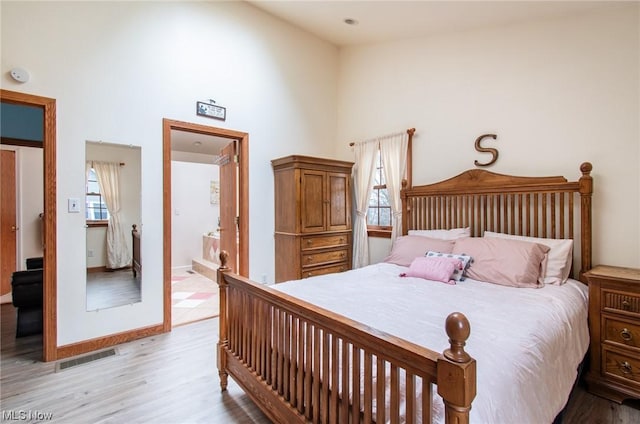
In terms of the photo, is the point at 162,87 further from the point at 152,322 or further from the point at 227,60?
the point at 152,322

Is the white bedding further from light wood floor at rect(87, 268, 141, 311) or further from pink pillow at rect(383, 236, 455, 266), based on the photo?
light wood floor at rect(87, 268, 141, 311)

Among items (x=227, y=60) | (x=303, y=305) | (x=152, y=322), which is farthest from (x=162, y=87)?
(x=303, y=305)

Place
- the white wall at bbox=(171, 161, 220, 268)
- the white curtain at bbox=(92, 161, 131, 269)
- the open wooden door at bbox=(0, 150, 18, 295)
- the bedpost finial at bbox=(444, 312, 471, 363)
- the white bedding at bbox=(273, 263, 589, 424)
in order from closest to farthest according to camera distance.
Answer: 1. the bedpost finial at bbox=(444, 312, 471, 363)
2. the white bedding at bbox=(273, 263, 589, 424)
3. the white curtain at bbox=(92, 161, 131, 269)
4. the open wooden door at bbox=(0, 150, 18, 295)
5. the white wall at bbox=(171, 161, 220, 268)

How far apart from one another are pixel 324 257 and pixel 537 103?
2.62 metres

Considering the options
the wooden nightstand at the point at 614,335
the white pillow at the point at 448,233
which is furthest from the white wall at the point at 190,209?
the wooden nightstand at the point at 614,335

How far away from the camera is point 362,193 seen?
163 inches

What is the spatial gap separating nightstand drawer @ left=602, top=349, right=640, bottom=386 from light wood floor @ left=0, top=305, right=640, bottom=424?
18 cm

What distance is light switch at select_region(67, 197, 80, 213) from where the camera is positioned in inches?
101

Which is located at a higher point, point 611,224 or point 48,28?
point 48,28

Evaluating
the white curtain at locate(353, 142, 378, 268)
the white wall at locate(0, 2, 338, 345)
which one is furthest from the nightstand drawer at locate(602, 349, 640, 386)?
the white wall at locate(0, 2, 338, 345)

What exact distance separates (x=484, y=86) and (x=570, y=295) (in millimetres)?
2079

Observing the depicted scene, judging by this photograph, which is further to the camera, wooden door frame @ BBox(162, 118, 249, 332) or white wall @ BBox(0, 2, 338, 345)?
wooden door frame @ BBox(162, 118, 249, 332)

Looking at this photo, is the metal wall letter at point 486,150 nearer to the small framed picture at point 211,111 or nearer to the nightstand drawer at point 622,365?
the nightstand drawer at point 622,365

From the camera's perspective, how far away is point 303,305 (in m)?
1.41
